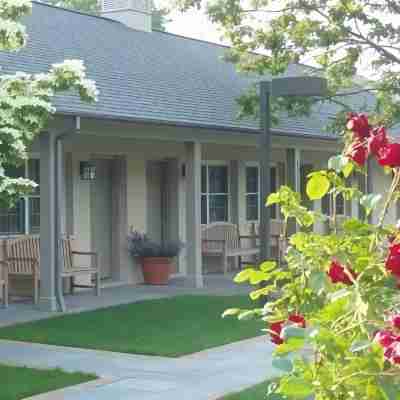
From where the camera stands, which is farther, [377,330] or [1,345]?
[1,345]

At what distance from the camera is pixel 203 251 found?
17891 millimetres

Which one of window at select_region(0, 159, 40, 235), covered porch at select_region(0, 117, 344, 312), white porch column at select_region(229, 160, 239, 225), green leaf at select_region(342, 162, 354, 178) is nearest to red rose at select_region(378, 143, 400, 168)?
green leaf at select_region(342, 162, 354, 178)

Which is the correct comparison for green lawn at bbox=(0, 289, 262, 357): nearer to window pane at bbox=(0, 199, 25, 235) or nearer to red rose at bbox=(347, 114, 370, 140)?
window pane at bbox=(0, 199, 25, 235)

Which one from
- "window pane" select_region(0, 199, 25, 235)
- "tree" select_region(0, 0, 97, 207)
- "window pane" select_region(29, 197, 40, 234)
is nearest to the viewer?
"tree" select_region(0, 0, 97, 207)

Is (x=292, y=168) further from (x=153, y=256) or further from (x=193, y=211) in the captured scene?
(x=153, y=256)

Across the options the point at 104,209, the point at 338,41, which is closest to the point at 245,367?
the point at 104,209

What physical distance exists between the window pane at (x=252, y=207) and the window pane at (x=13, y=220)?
6753 millimetres

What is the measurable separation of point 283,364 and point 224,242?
48.8 ft

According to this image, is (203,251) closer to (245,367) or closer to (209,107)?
(209,107)

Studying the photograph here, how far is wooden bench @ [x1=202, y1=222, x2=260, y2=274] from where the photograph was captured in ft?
58.6

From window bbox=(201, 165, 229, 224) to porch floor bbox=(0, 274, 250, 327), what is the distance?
5.34 ft

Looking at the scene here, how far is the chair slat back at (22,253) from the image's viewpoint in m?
13.4

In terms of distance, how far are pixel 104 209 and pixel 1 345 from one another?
252 inches

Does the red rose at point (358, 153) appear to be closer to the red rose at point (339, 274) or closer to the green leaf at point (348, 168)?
the green leaf at point (348, 168)
